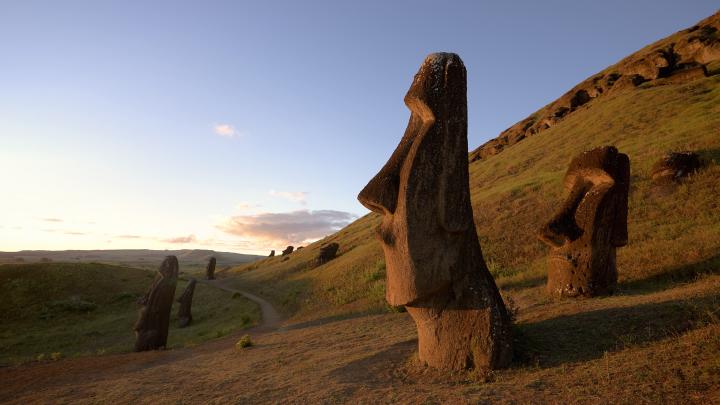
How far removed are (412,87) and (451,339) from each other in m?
4.62

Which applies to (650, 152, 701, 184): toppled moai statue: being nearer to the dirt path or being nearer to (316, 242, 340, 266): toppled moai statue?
the dirt path

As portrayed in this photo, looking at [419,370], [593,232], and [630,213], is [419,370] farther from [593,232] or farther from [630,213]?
[630,213]

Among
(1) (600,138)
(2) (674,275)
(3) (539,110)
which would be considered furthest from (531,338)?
(3) (539,110)

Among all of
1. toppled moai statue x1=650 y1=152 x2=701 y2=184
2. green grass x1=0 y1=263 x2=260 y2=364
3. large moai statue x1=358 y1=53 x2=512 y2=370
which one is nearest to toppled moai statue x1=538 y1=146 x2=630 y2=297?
large moai statue x1=358 y1=53 x2=512 y2=370

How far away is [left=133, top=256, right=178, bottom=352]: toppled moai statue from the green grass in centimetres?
160

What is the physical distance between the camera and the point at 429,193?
7117 millimetres

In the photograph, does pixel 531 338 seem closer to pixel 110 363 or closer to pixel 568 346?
pixel 568 346

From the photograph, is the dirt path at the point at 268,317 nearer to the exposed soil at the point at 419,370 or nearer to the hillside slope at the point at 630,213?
the hillside slope at the point at 630,213

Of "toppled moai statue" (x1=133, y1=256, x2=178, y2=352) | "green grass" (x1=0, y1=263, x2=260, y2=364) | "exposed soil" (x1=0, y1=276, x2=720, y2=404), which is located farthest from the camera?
"green grass" (x1=0, y1=263, x2=260, y2=364)

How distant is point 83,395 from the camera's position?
1041cm

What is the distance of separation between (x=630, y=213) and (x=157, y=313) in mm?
22738

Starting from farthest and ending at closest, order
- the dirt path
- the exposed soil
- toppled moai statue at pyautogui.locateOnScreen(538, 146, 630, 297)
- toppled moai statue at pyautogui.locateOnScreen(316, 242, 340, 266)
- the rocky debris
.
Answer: the rocky debris, toppled moai statue at pyautogui.locateOnScreen(316, 242, 340, 266), the dirt path, toppled moai statue at pyautogui.locateOnScreen(538, 146, 630, 297), the exposed soil

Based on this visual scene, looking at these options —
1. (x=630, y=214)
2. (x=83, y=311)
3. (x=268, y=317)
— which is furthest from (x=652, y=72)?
(x=83, y=311)

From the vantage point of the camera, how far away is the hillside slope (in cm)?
1390
